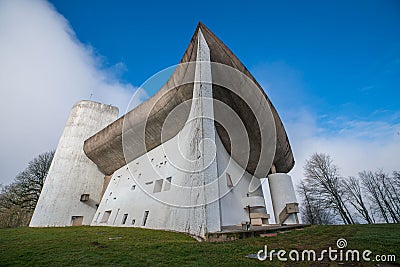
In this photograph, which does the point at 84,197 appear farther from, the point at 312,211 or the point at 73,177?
the point at 312,211

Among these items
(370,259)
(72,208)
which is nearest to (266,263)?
(370,259)

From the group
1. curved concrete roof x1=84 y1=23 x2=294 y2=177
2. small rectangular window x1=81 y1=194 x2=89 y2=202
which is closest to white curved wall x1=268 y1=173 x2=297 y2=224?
curved concrete roof x1=84 y1=23 x2=294 y2=177

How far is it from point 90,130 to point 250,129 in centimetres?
1496

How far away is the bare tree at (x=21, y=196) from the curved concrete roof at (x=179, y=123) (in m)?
6.73

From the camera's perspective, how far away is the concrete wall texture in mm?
7062

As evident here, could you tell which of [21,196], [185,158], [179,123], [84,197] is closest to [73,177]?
[84,197]

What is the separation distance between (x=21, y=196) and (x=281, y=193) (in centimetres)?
2176

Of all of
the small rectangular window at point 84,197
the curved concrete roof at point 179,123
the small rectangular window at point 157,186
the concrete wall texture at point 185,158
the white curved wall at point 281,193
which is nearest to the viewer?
the concrete wall texture at point 185,158

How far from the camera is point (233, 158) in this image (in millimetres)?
12734

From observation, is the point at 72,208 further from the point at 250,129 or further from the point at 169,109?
the point at 250,129

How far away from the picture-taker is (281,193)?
12.3m

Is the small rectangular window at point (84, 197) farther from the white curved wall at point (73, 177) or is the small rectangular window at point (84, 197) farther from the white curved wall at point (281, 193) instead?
the white curved wall at point (281, 193)

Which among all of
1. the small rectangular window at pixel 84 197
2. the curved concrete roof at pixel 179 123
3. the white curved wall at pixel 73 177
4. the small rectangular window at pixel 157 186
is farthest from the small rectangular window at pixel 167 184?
the white curved wall at pixel 73 177

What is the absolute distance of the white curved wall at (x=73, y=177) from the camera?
1502 centimetres
